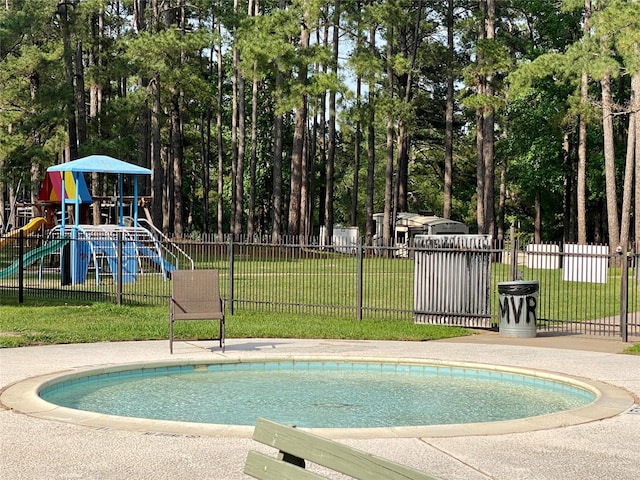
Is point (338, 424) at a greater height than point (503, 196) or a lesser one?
lesser

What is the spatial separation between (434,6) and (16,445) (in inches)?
2356

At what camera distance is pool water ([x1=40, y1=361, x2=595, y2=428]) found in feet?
35.1

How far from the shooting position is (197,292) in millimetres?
15469

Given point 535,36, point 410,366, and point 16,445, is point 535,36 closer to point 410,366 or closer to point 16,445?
point 410,366

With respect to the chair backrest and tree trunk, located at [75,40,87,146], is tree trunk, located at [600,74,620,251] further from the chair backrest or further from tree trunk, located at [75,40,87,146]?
the chair backrest

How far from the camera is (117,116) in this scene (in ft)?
159

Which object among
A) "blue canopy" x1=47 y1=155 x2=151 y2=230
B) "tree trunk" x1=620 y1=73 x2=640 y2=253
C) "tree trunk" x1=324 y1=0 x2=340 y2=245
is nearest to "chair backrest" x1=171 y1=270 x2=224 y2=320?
"blue canopy" x1=47 y1=155 x2=151 y2=230

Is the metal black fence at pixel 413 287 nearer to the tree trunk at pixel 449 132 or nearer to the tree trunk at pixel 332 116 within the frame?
the tree trunk at pixel 332 116

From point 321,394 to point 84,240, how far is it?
15411mm

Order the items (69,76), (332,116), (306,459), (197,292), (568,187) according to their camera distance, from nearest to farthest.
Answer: (306,459), (197,292), (69,76), (332,116), (568,187)

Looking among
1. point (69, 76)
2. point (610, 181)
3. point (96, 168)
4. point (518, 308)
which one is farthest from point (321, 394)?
point (69, 76)

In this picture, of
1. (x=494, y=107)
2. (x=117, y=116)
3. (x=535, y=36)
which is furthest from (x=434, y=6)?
(x=117, y=116)

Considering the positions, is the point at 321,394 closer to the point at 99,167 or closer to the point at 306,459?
the point at 306,459

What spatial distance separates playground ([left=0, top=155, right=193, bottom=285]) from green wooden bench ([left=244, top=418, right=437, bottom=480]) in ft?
61.6
